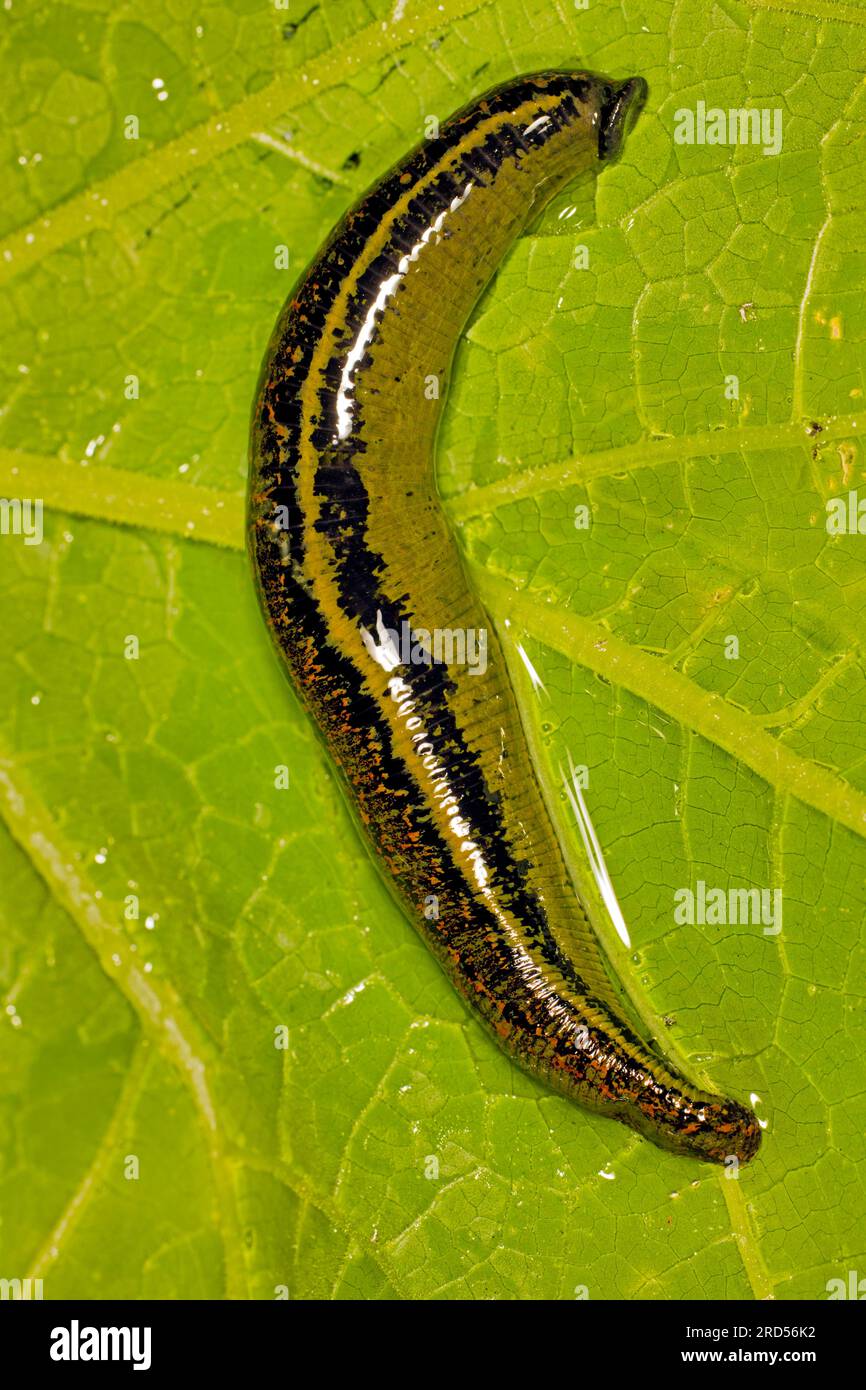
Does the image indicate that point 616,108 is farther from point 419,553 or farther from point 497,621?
point 497,621


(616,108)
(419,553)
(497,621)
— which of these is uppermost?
(616,108)

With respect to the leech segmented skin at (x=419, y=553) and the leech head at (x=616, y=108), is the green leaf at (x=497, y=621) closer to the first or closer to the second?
the leech head at (x=616, y=108)

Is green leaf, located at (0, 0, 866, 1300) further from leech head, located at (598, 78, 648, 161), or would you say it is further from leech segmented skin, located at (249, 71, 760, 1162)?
leech segmented skin, located at (249, 71, 760, 1162)

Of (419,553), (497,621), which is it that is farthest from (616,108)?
(497,621)

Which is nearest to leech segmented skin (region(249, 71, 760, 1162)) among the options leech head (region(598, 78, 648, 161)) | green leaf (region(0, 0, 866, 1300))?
leech head (region(598, 78, 648, 161))

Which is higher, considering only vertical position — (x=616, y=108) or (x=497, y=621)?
(x=616, y=108)
